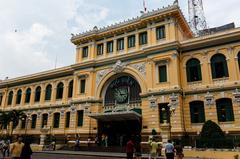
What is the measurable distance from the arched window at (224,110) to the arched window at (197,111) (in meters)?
1.60

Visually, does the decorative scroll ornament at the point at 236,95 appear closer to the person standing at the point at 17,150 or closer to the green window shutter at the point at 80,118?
the green window shutter at the point at 80,118

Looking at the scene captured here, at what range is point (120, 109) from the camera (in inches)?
1144

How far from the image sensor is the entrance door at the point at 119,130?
28.0 metres

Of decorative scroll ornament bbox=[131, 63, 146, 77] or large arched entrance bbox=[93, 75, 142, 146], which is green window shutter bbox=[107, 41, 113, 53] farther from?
decorative scroll ornament bbox=[131, 63, 146, 77]

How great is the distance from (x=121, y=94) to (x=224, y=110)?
12166 millimetres

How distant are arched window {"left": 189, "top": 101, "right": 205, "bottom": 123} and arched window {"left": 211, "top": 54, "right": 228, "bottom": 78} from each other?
348 cm

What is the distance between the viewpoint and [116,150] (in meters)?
25.2

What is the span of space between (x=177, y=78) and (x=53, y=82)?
21614 millimetres

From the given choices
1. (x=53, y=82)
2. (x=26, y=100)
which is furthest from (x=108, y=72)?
(x=26, y=100)

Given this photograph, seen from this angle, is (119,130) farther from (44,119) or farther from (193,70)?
(44,119)

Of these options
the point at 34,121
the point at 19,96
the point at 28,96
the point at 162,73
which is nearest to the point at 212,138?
the point at 162,73

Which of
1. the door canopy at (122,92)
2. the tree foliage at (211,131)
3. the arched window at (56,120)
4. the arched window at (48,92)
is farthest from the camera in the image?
the arched window at (48,92)

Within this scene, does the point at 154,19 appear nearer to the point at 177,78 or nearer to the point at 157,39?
the point at 157,39

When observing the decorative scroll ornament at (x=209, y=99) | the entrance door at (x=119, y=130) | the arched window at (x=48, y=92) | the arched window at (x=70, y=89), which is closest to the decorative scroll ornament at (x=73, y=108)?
the arched window at (x=70, y=89)
